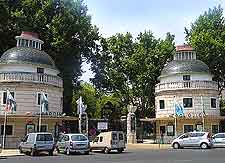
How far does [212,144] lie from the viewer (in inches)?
1642

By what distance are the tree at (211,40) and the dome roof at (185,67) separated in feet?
17.7

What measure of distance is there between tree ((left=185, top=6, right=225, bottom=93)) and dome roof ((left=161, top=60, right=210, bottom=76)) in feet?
17.7

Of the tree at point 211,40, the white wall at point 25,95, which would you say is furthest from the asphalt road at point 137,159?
the tree at point 211,40

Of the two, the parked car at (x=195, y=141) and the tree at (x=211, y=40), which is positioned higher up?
the tree at (x=211, y=40)

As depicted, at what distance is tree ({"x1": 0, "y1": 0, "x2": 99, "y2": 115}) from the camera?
56.5 m

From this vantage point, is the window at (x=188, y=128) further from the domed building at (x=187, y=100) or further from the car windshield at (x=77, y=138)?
the car windshield at (x=77, y=138)

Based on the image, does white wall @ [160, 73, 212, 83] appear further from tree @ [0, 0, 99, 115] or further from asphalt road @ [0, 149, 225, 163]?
asphalt road @ [0, 149, 225, 163]

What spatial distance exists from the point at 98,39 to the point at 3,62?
788 inches

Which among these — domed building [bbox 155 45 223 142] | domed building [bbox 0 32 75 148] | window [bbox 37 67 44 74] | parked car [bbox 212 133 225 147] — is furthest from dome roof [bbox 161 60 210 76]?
window [bbox 37 67 44 74]

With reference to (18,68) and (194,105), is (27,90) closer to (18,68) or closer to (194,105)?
(18,68)

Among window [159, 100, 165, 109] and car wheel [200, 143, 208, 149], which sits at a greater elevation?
window [159, 100, 165, 109]

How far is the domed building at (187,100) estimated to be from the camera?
55156 millimetres

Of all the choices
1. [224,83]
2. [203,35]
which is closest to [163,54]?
[203,35]

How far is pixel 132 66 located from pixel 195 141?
25.5 meters
